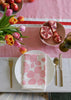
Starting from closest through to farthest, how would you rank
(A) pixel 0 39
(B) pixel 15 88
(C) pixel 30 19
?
(A) pixel 0 39, (B) pixel 15 88, (C) pixel 30 19

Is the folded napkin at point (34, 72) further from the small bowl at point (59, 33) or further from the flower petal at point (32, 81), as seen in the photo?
the small bowl at point (59, 33)

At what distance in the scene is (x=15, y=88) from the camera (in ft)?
2.72

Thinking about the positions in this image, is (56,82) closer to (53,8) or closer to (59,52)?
(59,52)

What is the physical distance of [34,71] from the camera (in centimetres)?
83

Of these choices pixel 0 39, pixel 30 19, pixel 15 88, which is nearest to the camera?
pixel 0 39

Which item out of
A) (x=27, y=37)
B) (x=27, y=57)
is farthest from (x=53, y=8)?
(x=27, y=57)

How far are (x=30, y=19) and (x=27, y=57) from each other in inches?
11.0

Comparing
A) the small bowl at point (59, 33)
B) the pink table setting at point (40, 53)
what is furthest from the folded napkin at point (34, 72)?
the small bowl at point (59, 33)

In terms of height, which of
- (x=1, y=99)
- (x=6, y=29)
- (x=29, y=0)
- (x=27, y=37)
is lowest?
(x=1, y=99)

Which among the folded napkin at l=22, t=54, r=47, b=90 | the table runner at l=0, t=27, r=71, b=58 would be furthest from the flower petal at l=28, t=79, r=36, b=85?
the table runner at l=0, t=27, r=71, b=58

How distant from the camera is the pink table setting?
0.81 meters

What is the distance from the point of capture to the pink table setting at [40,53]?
0.81m

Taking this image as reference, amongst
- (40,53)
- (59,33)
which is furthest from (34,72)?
(59,33)

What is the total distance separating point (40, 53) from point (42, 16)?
0.92ft
